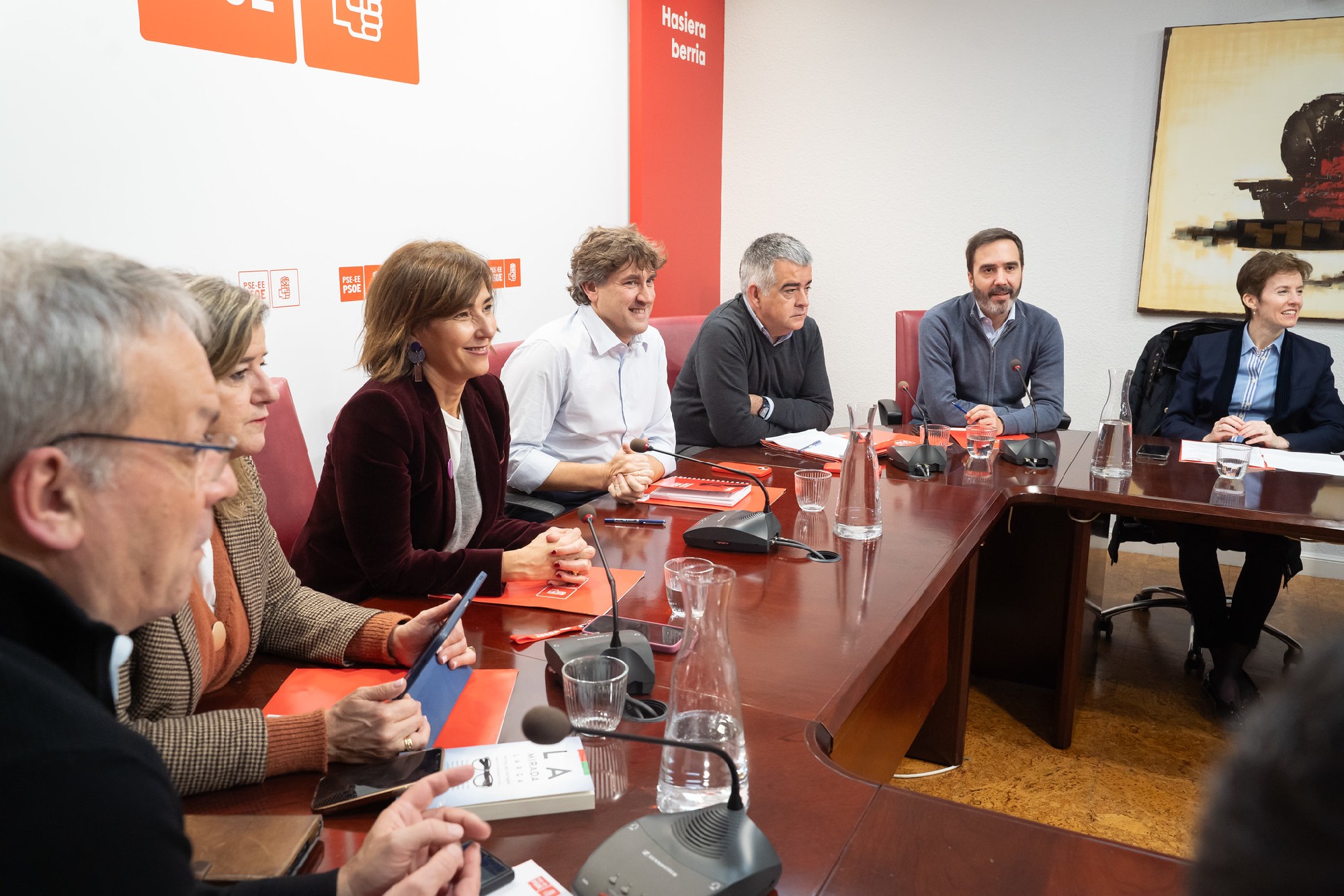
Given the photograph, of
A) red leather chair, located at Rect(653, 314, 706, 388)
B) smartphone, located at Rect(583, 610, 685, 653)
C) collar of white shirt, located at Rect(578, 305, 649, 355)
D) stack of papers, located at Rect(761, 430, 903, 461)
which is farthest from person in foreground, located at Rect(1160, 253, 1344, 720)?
smartphone, located at Rect(583, 610, 685, 653)

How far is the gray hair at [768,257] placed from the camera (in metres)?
3.36

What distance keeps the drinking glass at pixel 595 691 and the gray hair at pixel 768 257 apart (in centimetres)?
234

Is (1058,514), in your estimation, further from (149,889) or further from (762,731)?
(149,889)

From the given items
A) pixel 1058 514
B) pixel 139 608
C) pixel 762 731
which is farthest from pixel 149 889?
pixel 1058 514

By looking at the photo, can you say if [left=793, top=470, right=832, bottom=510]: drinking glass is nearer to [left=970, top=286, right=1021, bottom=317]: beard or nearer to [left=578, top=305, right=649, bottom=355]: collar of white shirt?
[left=578, top=305, right=649, bottom=355]: collar of white shirt

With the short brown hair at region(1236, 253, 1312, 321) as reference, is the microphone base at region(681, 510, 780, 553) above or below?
below

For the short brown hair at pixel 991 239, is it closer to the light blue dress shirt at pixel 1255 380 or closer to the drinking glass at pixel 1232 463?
the light blue dress shirt at pixel 1255 380

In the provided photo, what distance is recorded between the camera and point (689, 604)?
108 cm

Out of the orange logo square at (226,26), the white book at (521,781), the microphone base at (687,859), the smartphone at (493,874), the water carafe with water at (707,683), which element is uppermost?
the orange logo square at (226,26)

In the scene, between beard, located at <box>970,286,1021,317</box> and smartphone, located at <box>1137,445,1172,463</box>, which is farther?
beard, located at <box>970,286,1021,317</box>

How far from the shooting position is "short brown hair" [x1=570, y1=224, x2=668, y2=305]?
2777mm

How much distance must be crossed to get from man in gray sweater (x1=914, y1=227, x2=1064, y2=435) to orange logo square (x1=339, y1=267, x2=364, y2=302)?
77.8 inches

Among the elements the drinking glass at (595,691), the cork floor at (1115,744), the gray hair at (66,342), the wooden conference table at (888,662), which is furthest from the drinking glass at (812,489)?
the gray hair at (66,342)

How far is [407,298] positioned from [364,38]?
1378mm
